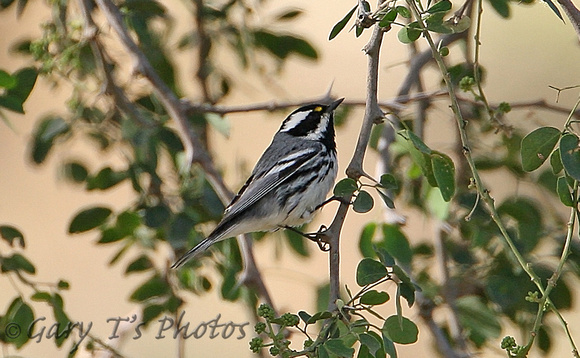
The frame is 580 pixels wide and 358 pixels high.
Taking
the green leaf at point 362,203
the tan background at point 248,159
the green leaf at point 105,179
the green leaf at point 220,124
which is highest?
the green leaf at point 362,203

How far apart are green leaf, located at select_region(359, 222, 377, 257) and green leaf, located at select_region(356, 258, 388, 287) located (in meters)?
0.96

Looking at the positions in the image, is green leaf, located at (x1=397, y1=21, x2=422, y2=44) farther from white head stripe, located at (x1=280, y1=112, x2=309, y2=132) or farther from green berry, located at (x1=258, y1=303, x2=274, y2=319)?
white head stripe, located at (x1=280, y1=112, x2=309, y2=132)

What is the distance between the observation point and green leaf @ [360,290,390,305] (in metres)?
2.22

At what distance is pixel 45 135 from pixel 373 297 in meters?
2.27

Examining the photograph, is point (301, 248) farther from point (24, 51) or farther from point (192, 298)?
point (192, 298)

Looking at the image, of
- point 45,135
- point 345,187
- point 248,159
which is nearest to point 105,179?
point 45,135

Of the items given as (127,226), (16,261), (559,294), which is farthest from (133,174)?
(559,294)

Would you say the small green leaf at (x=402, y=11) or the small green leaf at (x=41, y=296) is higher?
the small green leaf at (x=402, y=11)

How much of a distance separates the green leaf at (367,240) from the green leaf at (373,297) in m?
0.99

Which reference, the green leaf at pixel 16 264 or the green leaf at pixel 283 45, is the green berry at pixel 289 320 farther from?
the green leaf at pixel 283 45

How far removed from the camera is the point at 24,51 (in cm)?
439

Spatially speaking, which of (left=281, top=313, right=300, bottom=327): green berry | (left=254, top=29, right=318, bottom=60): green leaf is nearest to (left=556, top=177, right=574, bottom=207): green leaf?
(left=281, top=313, right=300, bottom=327): green berry

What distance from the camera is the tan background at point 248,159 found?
278 inches

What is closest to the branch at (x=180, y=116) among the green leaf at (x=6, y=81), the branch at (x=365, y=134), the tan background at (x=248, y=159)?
the green leaf at (x=6, y=81)
